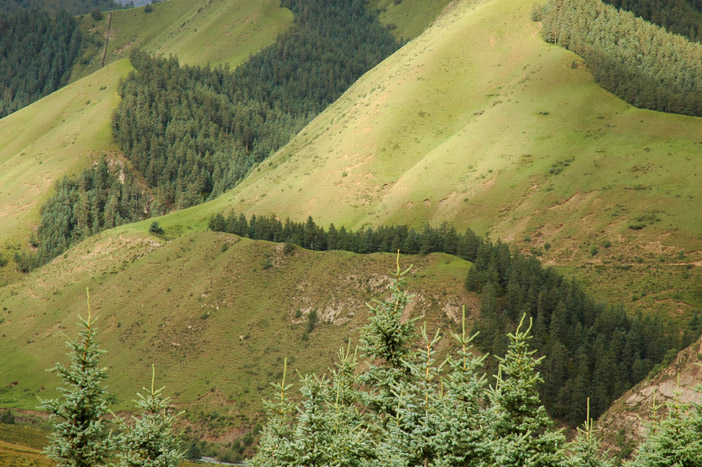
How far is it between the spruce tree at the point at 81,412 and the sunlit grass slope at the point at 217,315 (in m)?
62.8

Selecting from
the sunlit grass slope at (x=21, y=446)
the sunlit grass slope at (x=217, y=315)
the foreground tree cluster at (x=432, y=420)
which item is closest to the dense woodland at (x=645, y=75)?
the sunlit grass slope at (x=217, y=315)

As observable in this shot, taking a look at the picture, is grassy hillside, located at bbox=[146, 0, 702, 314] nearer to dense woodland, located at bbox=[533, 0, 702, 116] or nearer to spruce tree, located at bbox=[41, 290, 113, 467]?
dense woodland, located at bbox=[533, 0, 702, 116]

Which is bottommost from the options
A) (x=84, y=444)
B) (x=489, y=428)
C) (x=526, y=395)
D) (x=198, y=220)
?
(x=198, y=220)

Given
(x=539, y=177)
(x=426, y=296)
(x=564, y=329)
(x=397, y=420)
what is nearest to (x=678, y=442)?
(x=397, y=420)

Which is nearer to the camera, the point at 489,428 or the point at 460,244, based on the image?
the point at 489,428

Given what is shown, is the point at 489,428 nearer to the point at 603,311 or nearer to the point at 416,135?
the point at 603,311

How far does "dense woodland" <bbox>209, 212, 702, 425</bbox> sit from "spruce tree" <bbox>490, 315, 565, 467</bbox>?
59409mm

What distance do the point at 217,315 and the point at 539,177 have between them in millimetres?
74634

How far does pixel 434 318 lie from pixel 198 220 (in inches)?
4189

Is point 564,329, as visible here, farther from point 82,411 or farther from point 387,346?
point 82,411

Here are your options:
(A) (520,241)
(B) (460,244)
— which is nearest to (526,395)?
(B) (460,244)

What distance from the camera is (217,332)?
410 ft

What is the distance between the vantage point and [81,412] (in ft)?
112

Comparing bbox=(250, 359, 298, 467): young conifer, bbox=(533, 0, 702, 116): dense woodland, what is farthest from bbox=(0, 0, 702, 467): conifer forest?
bbox=(533, 0, 702, 116): dense woodland
